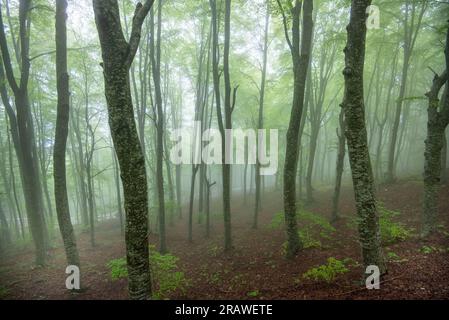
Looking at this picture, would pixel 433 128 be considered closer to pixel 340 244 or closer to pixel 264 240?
pixel 340 244

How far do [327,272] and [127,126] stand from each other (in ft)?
16.9

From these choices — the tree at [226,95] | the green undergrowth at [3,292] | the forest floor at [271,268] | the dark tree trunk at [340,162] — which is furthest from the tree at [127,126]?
the dark tree trunk at [340,162]

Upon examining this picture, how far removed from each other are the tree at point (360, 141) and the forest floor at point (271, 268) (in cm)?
79

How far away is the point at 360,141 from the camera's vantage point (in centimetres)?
438

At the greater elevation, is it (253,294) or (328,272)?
(328,272)

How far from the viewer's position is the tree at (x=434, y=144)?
569 cm

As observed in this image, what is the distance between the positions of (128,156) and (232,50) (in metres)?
13.0

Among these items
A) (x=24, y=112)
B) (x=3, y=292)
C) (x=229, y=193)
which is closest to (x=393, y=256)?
(x=229, y=193)

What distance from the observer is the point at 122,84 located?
3.41 m

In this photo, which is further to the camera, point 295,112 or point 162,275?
point 162,275

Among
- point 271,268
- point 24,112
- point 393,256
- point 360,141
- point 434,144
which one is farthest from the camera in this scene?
point 24,112

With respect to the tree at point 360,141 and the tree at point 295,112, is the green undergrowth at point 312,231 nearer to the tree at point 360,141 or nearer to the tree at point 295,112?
the tree at point 295,112

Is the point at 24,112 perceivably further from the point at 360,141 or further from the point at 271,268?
the point at 360,141
